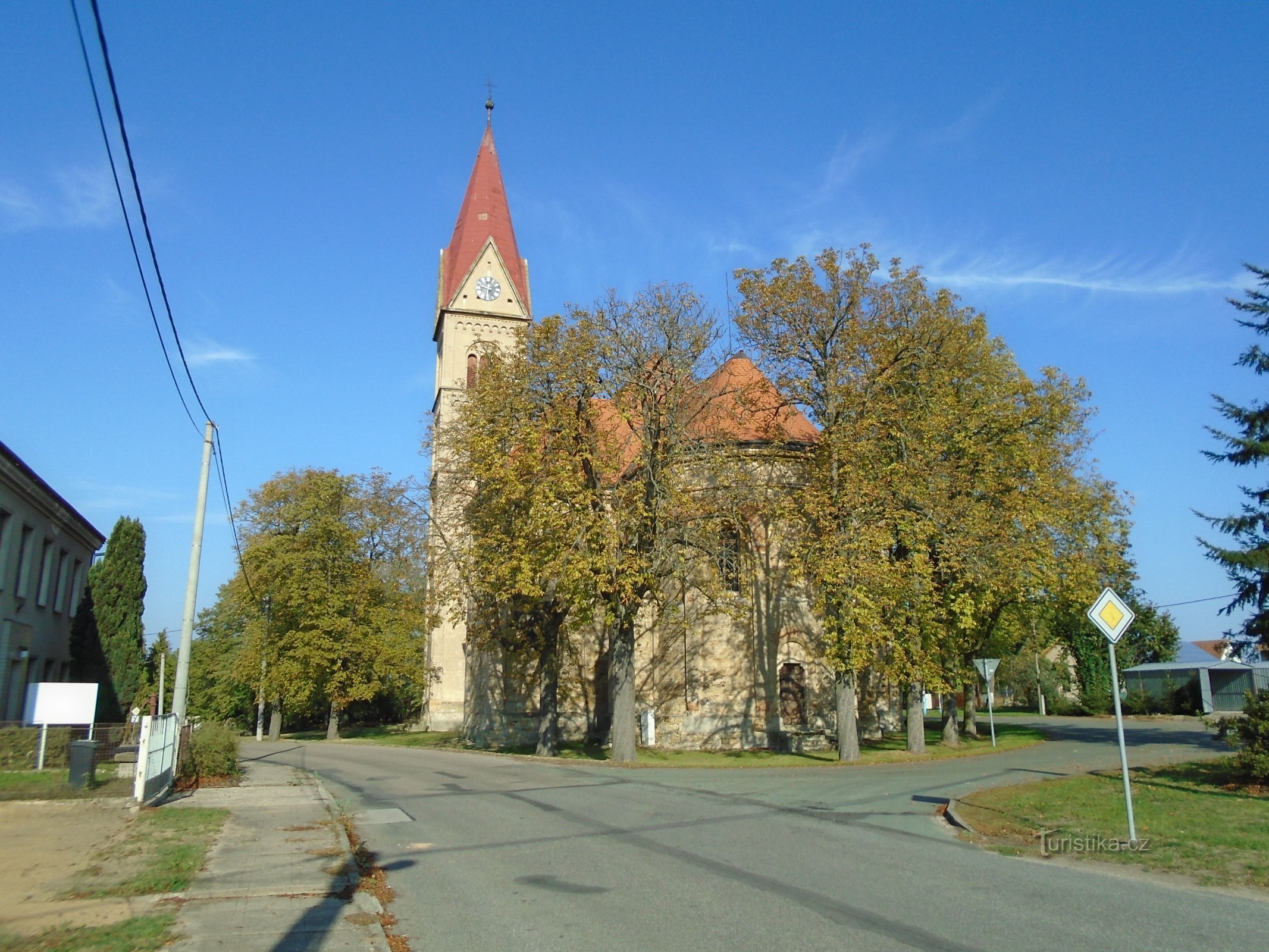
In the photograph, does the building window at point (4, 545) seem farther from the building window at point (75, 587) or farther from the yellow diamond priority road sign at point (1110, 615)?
the yellow diamond priority road sign at point (1110, 615)

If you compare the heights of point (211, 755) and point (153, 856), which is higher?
point (211, 755)

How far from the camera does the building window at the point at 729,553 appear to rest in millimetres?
25359

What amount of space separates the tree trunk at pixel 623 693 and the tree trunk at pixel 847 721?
18.9 feet

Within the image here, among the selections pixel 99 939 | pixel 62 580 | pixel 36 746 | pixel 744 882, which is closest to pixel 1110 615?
pixel 744 882

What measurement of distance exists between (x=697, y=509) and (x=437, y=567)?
891 cm

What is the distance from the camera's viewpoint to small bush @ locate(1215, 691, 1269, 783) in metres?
13.9

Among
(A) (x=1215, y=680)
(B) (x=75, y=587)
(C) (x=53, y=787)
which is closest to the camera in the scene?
(C) (x=53, y=787)

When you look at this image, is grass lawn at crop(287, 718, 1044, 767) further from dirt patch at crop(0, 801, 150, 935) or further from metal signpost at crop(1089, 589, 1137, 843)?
dirt patch at crop(0, 801, 150, 935)

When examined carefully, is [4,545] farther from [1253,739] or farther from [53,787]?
[1253,739]

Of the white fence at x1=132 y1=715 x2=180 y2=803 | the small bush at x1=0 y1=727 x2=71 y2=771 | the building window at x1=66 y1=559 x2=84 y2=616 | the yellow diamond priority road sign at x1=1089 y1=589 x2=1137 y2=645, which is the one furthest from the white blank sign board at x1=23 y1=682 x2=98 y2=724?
the yellow diamond priority road sign at x1=1089 y1=589 x2=1137 y2=645

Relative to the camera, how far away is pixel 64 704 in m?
17.3

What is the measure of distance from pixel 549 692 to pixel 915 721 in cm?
1146

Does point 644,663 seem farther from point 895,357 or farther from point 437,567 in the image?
point 895,357

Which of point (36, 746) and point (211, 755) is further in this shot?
point (211, 755)
